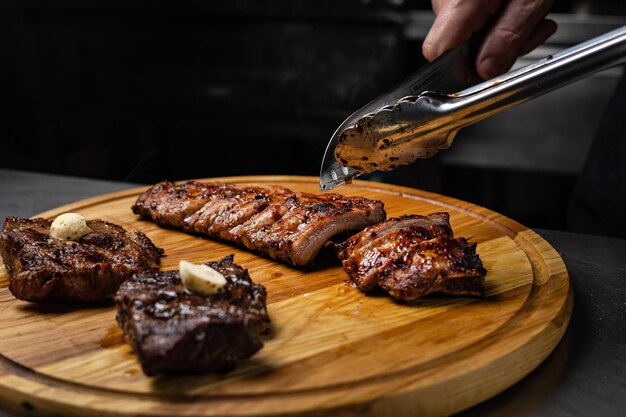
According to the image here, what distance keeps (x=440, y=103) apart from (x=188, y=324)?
124 cm

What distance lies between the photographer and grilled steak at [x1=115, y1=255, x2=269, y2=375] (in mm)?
2061

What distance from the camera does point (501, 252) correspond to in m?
3.09

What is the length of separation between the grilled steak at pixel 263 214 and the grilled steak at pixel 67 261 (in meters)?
0.41

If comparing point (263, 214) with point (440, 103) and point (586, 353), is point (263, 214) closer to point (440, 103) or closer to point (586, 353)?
point (440, 103)

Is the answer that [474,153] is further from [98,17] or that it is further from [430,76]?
[98,17]

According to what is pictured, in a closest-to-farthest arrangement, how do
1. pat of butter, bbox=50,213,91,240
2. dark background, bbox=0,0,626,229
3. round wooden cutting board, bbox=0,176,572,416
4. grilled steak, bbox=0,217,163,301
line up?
1. round wooden cutting board, bbox=0,176,572,416
2. grilled steak, bbox=0,217,163,301
3. pat of butter, bbox=50,213,91,240
4. dark background, bbox=0,0,626,229

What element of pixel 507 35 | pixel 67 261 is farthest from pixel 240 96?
pixel 67 261

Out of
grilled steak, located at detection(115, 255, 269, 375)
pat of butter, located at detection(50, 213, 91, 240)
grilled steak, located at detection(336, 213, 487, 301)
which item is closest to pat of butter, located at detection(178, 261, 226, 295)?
grilled steak, located at detection(115, 255, 269, 375)

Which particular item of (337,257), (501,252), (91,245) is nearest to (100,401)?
(91,245)

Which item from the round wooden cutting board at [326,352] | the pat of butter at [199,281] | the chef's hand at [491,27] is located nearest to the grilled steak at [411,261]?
the round wooden cutting board at [326,352]

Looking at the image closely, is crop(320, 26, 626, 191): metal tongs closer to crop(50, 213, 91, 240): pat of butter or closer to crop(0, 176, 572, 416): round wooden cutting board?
crop(0, 176, 572, 416): round wooden cutting board

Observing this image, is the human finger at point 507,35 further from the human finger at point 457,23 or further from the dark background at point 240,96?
the dark background at point 240,96

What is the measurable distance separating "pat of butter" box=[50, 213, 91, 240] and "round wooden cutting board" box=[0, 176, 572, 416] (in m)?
0.29

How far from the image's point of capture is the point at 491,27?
3.21m
